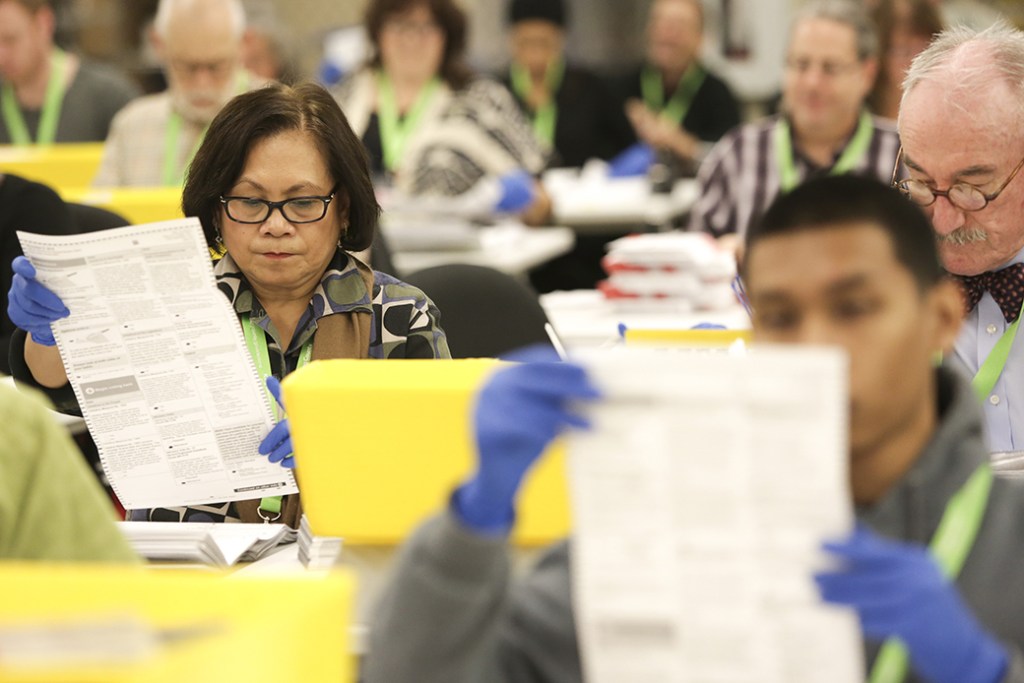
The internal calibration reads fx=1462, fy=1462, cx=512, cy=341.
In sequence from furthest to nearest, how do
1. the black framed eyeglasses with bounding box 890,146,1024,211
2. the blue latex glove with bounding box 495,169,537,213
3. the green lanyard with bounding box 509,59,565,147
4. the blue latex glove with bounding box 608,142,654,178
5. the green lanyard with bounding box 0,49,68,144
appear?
the green lanyard with bounding box 509,59,565,147 → the blue latex glove with bounding box 608,142,654,178 → the green lanyard with bounding box 0,49,68,144 → the blue latex glove with bounding box 495,169,537,213 → the black framed eyeglasses with bounding box 890,146,1024,211

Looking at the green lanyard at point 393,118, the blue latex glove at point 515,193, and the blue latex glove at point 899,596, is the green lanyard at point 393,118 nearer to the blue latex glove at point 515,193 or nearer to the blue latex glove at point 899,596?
the blue latex glove at point 515,193

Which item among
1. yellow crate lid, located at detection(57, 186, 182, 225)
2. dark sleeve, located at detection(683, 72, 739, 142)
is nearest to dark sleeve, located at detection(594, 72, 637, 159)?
dark sleeve, located at detection(683, 72, 739, 142)

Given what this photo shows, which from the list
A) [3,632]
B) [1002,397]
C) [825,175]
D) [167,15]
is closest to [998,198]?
[1002,397]

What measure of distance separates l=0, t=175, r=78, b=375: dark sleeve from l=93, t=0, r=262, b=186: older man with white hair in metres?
1.04

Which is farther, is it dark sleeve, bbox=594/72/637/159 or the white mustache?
dark sleeve, bbox=594/72/637/159

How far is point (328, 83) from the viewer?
7438mm

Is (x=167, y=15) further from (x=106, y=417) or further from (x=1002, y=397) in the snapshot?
(x=1002, y=397)

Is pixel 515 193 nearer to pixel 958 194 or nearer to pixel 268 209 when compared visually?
pixel 268 209

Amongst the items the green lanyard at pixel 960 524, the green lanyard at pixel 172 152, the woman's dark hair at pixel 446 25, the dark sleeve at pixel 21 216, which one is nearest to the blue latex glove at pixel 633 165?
the woman's dark hair at pixel 446 25

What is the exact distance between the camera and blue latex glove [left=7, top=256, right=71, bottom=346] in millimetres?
2008

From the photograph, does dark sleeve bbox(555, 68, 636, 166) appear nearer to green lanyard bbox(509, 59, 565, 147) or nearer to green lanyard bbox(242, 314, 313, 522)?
green lanyard bbox(509, 59, 565, 147)

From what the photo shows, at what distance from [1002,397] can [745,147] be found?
229 cm

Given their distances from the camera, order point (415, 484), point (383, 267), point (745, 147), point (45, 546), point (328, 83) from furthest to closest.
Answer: point (328, 83) < point (745, 147) < point (383, 267) < point (415, 484) < point (45, 546)

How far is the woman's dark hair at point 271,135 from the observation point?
2312mm
